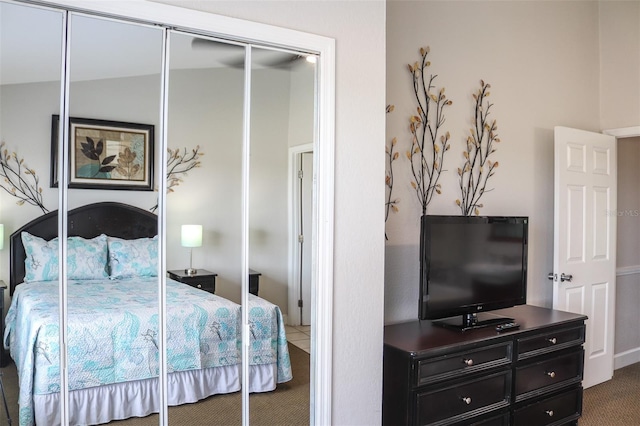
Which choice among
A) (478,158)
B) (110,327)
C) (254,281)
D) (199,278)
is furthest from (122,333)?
(478,158)

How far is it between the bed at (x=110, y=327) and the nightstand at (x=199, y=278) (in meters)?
0.03

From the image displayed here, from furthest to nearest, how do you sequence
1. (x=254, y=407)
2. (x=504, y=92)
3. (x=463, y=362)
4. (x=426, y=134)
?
(x=504, y=92)
(x=426, y=134)
(x=463, y=362)
(x=254, y=407)

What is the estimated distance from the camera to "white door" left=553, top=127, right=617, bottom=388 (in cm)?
385

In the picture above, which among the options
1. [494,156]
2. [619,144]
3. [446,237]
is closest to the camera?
[446,237]

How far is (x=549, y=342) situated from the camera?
314 centimetres

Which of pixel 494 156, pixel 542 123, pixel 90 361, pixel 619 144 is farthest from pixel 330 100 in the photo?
pixel 619 144

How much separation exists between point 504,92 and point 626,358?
2784 mm

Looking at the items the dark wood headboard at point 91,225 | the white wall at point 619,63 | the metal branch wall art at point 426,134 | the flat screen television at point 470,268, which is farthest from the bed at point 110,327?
the white wall at point 619,63

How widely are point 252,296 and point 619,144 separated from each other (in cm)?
390

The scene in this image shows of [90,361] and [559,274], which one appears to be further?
[559,274]

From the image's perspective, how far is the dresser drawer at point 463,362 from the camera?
8.37 ft

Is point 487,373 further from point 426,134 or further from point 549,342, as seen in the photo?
point 426,134

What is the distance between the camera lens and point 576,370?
3.32 metres

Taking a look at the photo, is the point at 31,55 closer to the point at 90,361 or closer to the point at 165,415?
the point at 90,361
